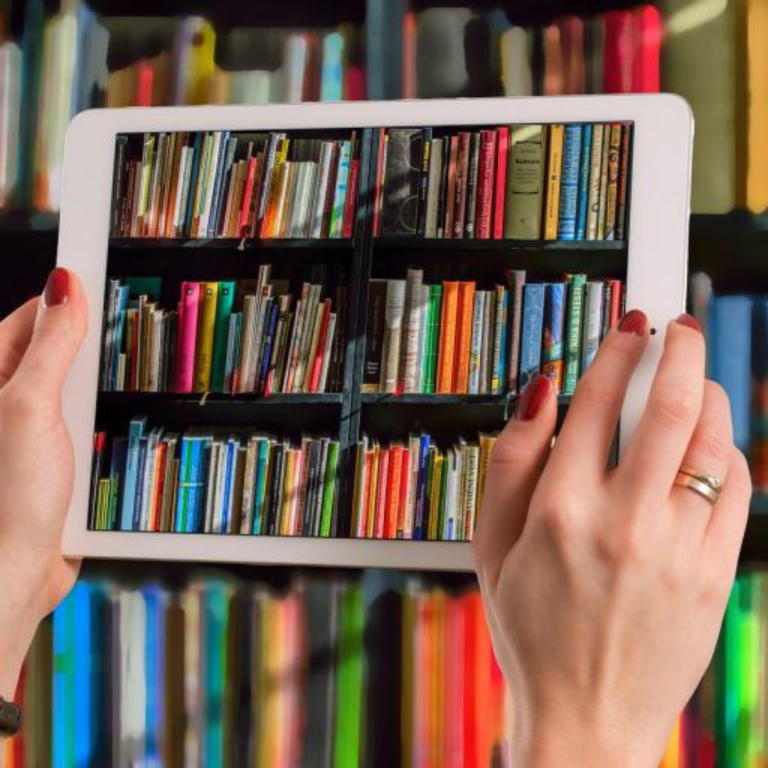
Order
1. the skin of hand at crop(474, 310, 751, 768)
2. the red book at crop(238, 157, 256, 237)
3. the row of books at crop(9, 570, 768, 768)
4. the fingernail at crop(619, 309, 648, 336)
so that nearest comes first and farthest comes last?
the skin of hand at crop(474, 310, 751, 768) < the fingernail at crop(619, 309, 648, 336) < the red book at crop(238, 157, 256, 237) < the row of books at crop(9, 570, 768, 768)

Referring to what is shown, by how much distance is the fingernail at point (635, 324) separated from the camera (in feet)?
2.45

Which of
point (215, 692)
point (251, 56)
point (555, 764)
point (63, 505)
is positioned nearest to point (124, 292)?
point (63, 505)

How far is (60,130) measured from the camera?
1.01 metres

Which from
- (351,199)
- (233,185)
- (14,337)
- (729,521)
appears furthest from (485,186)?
(14,337)

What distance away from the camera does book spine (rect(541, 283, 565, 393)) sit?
799mm

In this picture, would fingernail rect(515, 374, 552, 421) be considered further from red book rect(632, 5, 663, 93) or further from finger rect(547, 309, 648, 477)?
red book rect(632, 5, 663, 93)

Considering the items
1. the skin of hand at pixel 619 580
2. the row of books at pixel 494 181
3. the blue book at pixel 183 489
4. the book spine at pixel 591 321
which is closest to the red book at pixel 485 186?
the row of books at pixel 494 181

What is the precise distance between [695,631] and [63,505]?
0.53 meters

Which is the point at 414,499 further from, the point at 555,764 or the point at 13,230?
the point at 13,230

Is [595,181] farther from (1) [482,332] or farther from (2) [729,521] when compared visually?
(2) [729,521]

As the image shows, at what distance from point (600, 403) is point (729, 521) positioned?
0.40 ft

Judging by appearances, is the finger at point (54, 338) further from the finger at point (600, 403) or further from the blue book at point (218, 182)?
the finger at point (600, 403)

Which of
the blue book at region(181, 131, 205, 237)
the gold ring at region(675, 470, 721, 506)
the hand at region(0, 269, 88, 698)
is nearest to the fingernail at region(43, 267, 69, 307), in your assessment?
the hand at region(0, 269, 88, 698)

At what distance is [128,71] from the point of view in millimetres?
1000
